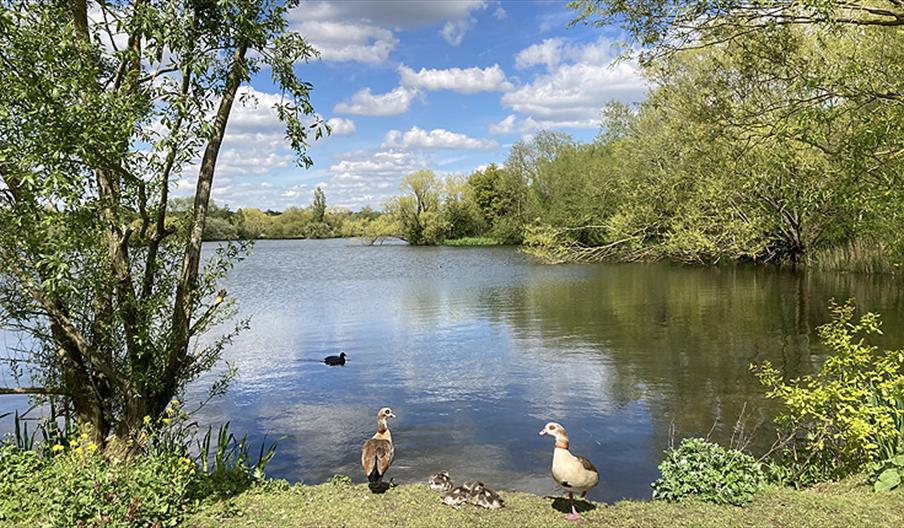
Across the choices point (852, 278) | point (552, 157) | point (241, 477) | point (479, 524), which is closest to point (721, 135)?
point (479, 524)

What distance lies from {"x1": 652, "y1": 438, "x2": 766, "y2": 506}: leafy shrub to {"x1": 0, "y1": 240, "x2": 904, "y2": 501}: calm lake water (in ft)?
5.33

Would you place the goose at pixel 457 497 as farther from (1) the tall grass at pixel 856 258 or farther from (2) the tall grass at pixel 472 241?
(2) the tall grass at pixel 472 241

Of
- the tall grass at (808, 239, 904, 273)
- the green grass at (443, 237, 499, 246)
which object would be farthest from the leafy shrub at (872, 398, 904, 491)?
the green grass at (443, 237, 499, 246)

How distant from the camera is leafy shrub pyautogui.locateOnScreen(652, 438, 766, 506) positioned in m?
6.37

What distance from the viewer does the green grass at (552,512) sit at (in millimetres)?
5762

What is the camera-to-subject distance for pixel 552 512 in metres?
6.36

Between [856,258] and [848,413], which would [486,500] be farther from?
[856,258]

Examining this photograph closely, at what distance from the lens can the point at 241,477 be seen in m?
7.42

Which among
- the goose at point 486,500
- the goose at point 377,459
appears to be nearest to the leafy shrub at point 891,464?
the goose at point 486,500

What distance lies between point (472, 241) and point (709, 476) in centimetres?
8087

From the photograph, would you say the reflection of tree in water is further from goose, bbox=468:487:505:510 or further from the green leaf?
goose, bbox=468:487:505:510

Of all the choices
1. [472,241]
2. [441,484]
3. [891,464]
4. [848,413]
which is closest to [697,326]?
[848,413]

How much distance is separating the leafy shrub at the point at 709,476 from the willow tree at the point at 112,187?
5.65 meters

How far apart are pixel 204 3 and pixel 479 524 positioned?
6.16 m
